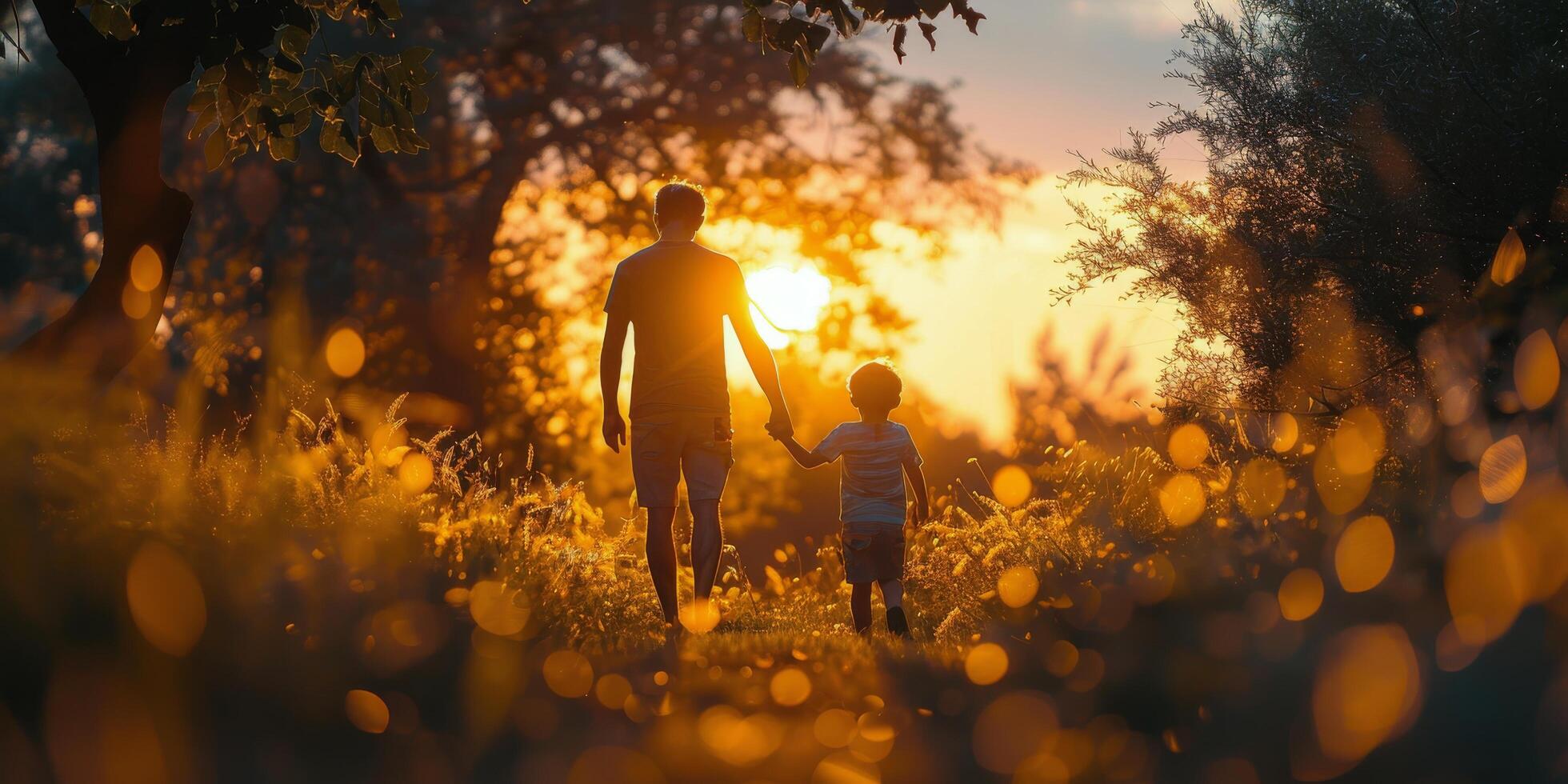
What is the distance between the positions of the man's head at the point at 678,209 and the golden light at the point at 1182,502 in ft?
9.24

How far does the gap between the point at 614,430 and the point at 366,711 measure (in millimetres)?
2439

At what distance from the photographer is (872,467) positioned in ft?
24.3

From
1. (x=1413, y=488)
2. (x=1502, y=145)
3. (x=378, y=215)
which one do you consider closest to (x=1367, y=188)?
(x=1502, y=145)

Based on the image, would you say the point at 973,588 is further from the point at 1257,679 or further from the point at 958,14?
the point at 958,14

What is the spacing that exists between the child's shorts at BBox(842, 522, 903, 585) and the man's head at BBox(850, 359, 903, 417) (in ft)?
2.24

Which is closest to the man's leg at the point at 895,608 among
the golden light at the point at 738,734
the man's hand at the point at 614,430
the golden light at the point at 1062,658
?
the golden light at the point at 1062,658

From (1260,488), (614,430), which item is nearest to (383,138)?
(614,430)

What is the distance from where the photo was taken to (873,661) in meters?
5.09

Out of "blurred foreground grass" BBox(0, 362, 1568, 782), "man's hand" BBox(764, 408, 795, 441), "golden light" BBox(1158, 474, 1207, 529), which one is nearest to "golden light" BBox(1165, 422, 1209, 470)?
"blurred foreground grass" BBox(0, 362, 1568, 782)

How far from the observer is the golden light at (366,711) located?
13.8 ft

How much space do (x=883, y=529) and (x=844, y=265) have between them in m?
7.60

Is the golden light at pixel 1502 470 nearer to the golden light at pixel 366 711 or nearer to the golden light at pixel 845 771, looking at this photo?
the golden light at pixel 845 771

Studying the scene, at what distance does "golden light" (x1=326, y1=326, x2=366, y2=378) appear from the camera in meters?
14.8

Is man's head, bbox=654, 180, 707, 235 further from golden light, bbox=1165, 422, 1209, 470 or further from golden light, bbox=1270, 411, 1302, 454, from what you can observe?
golden light, bbox=1270, 411, 1302, 454
